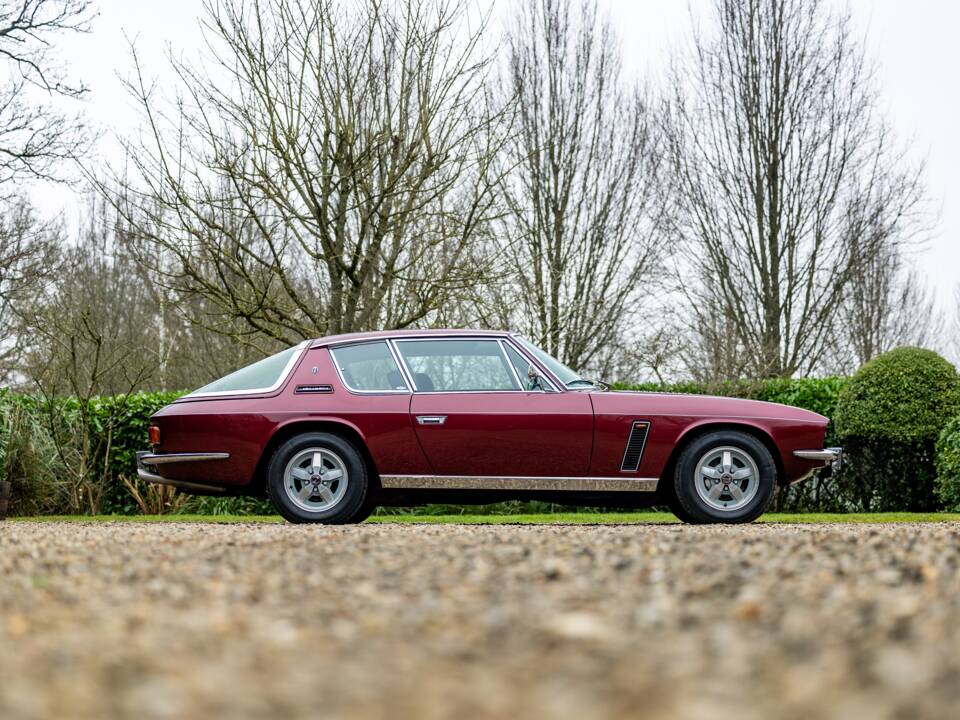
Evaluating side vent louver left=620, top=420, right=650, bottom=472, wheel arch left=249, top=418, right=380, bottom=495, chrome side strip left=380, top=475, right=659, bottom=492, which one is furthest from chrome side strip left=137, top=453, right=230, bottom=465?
side vent louver left=620, top=420, right=650, bottom=472

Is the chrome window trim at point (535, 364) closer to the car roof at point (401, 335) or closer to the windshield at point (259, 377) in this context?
the car roof at point (401, 335)

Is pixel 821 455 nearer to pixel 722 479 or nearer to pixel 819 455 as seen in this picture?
pixel 819 455

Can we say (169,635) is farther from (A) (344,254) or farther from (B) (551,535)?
(A) (344,254)

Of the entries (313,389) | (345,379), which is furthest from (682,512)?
(313,389)

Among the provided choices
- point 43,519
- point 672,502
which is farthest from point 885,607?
point 43,519

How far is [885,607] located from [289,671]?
6.03 feet

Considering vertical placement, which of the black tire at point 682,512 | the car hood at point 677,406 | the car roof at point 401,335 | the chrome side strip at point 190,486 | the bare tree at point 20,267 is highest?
the bare tree at point 20,267

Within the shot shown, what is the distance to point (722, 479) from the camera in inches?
317

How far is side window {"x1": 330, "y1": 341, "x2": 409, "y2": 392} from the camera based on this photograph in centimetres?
816

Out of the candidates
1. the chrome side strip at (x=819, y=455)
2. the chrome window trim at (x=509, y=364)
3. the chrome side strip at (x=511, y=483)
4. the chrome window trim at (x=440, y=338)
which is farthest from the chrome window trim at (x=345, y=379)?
the chrome side strip at (x=819, y=455)

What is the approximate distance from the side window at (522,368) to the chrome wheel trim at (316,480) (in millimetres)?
1443

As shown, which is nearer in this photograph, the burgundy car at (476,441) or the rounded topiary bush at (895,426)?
the burgundy car at (476,441)

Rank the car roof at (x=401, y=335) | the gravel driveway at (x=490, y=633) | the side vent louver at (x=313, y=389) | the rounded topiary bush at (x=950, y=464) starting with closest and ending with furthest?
the gravel driveway at (x=490, y=633)
the side vent louver at (x=313, y=389)
the car roof at (x=401, y=335)
the rounded topiary bush at (x=950, y=464)

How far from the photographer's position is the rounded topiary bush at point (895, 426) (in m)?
13.2
